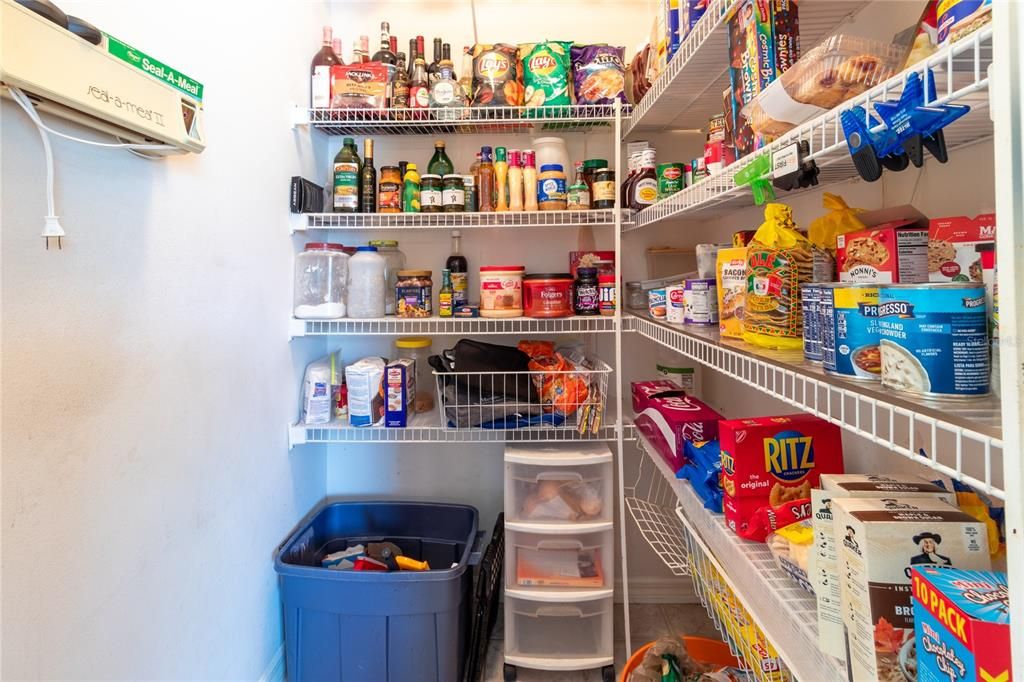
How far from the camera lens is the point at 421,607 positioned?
4.62ft

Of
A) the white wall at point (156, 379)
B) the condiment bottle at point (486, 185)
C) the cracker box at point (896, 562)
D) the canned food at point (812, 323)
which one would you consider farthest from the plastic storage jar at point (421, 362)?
the cracker box at point (896, 562)

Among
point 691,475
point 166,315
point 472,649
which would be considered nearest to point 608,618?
point 472,649

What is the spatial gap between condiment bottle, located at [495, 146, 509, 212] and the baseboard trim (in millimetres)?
1590

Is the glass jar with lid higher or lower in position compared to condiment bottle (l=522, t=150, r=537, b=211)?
lower

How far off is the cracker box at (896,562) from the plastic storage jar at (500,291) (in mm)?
1187

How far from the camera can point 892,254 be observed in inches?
25.4

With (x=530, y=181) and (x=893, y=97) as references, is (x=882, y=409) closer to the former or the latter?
(x=893, y=97)

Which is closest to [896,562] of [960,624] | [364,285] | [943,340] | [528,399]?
[960,624]

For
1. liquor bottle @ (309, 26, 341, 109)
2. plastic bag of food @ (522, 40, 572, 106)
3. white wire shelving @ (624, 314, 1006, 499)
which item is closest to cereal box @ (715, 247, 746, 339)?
white wire shelving @ (624, 314, 1006, 499)

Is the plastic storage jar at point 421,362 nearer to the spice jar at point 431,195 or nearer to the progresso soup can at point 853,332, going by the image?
the spice jar at point 431,195

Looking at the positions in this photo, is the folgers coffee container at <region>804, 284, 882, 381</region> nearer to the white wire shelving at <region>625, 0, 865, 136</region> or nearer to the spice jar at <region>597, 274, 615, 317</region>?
the white wire shelving at <region>625, 0, 865, 136</region>

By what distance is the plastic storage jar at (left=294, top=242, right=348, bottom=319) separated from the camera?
65.3 inches

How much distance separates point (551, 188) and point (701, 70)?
54cm

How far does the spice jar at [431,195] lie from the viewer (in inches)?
65.1
